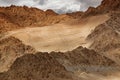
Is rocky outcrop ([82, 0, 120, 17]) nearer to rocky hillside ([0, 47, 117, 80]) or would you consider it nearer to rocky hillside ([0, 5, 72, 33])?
rocky hillside ([0, 5, 72, 33])

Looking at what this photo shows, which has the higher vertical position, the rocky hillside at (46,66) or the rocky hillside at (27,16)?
the rocky hillside at (27,16)

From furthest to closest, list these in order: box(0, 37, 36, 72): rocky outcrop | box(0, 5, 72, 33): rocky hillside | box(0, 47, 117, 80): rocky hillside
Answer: box(0, 5, 72, 33): rocky hillside, box(0, 37, 36, 72): rocky outcrop, box(0, 47, 117, 80): rocky hillside

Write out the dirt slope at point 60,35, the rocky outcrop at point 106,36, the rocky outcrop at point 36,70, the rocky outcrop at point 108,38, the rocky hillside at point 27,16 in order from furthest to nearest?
the rocky hillside at point 27,16 → the dirt slope at point 60,35 → the rocky outcrop at point 106,36 → the rocky outcrop at point 108,38 → the rocky outcrop at point 36,70

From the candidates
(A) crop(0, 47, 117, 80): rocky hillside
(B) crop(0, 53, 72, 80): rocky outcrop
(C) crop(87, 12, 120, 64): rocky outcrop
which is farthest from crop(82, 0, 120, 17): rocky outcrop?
(B) crop(0, 53, 72, 80): rocky outcrop

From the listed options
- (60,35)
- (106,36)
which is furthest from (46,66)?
(60,35)

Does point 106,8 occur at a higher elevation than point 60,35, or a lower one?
higher

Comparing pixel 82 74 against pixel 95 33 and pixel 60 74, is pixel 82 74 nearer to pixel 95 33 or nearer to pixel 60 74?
pixel 60 74

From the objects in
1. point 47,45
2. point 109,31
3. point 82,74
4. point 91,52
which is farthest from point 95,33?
point 82,74

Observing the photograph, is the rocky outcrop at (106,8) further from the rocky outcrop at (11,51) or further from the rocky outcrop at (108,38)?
the rocky outcrop at (11,51)

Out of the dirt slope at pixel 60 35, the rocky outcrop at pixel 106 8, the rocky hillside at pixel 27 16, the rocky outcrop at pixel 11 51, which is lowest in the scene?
the rocky outcrop at pixel 11 51

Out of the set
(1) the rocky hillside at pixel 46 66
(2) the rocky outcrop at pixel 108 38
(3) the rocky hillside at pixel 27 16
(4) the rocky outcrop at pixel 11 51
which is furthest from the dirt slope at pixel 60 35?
(1) the rocky hillside at pixel 46 66

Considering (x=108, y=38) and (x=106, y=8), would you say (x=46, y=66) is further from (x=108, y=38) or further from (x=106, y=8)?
(x=106, y=8)

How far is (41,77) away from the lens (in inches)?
944

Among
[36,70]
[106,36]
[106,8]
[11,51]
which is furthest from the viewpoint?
[106,8]
